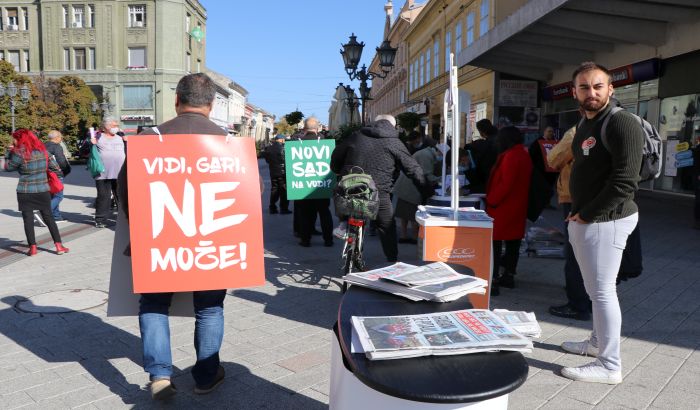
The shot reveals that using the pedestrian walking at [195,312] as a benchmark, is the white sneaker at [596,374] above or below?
below

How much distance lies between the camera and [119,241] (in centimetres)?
338

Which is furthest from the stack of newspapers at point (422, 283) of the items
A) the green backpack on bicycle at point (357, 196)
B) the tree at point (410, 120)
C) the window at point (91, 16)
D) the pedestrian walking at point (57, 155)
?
the window at point (91, 16)

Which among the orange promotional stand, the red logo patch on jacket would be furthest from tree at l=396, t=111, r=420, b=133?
the red logo patch on jacket

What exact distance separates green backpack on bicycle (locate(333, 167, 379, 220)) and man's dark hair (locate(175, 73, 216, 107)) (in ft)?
7.67

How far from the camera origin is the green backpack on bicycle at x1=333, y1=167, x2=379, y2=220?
536 centimetres

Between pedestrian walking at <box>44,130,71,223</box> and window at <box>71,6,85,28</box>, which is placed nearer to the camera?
pedestrian walking at <box>44,130,71,223</box>

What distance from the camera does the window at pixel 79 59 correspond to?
5469cm

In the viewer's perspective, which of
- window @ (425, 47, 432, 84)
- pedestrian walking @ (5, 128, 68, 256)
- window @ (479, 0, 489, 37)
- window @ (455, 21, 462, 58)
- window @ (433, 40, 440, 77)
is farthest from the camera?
window @ (425, 47, 432, 84)

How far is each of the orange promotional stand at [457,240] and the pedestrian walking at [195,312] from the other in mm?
1596

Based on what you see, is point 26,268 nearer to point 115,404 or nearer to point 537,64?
point 115,404

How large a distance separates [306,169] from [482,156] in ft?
8.15

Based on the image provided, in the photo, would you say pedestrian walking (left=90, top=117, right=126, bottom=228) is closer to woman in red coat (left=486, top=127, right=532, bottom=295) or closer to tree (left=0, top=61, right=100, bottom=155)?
woman in red coat (left=486, top=127, right=532, bottom=295)

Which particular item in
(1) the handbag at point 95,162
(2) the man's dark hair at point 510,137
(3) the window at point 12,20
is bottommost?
(1) the handbag at point 95,162

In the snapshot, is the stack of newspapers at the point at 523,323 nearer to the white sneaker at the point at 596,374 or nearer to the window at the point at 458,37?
the white sneaker at the point at 596,374
